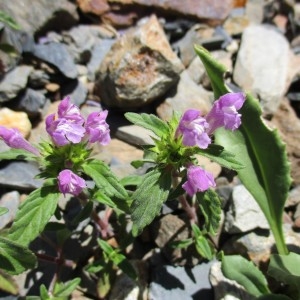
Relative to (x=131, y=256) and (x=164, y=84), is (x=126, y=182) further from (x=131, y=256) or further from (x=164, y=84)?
(x=164, y=84)

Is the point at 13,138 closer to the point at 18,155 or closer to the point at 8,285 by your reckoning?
the point at 18,155

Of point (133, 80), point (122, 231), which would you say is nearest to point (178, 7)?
point (133, 80)

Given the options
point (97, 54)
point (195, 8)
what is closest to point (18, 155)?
point (97, 54)

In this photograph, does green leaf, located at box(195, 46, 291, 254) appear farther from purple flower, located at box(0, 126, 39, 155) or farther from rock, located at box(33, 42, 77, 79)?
rock, located at box(33, 42, 77, 79)

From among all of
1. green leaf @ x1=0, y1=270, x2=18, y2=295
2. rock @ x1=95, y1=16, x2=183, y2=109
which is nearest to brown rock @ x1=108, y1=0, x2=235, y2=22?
rock @ x1=95, y1=16, x2=183, y2=109

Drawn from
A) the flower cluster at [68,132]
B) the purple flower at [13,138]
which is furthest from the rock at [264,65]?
the purple flower at [13,138]

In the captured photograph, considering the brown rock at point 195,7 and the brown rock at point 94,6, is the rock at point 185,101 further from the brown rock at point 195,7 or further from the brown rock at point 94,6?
the brown rock at point 94,6
